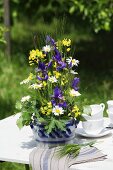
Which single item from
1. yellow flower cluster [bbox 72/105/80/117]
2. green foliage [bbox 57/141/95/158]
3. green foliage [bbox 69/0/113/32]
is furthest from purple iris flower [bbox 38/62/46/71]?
green foliage [bbox 69/0/113/32]

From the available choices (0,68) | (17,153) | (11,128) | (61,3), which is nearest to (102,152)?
(17,153)

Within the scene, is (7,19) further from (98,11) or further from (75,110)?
(75,110)

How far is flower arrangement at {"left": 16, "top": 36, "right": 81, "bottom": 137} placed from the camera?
292 centimetres

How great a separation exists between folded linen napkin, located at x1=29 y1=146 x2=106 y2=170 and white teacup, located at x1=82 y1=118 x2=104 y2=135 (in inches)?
9.8

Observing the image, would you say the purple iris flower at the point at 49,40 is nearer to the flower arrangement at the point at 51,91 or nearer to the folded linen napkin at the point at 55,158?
the flower arrangement at the point at 51,91

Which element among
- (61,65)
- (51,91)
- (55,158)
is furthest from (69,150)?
(61,65)

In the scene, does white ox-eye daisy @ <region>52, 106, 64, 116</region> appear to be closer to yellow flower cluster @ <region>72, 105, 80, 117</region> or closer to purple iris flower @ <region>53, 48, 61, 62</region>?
yellow flower cluster @ <region>72, 105, 80, 117</region>

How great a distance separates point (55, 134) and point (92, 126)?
11.6 inches

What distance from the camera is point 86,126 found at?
A: 3.16m

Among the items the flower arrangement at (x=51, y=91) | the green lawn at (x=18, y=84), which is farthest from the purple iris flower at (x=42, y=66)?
the green lawn at (x=18, y=84)

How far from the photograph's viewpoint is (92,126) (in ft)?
10.4

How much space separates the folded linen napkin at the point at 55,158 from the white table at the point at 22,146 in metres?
0.03

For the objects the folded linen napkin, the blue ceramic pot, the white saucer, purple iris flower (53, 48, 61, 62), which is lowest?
the folded linen napkin

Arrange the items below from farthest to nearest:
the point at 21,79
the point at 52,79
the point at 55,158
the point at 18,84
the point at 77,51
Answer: the point at 77,51
the point at 21,79
the point at 18,84
the point at 52,79
the point at 55,158
